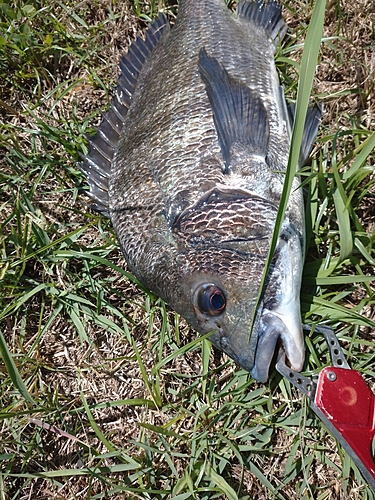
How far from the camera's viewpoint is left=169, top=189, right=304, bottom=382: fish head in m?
2.37

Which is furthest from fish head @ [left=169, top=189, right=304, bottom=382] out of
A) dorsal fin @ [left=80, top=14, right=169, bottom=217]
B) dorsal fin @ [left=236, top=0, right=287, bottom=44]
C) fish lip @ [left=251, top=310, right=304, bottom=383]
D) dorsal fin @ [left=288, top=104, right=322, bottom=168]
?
dorsal fin @ [left=236, top=0, right=287, bottom=44]

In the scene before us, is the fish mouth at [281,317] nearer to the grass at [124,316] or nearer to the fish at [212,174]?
the fish at [212,174]

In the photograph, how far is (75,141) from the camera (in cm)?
364

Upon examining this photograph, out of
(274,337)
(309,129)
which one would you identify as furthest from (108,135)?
(274,337)

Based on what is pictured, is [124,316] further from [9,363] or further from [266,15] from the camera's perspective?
[266,15]

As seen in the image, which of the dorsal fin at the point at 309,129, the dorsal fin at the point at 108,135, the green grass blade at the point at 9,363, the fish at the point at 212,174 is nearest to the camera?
the green grass blade at the point at 9,363

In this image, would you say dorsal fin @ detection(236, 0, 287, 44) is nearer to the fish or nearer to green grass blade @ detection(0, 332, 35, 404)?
the fish

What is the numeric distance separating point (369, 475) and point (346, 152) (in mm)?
1941

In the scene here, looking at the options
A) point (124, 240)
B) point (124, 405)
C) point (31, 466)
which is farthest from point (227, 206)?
point (31, 466)

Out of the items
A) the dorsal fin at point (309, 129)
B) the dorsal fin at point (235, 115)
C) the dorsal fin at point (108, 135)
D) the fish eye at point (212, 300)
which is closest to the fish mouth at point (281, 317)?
the fish eye at point (212, 300)

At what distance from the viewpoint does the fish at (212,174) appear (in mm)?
2418

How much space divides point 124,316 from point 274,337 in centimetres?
123

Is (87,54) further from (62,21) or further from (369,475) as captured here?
(369,475)

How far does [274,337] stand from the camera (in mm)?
2354
